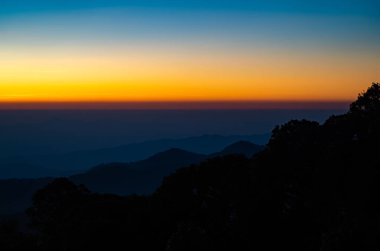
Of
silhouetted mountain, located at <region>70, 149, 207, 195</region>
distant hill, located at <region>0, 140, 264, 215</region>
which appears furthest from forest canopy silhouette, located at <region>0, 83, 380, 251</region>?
silhouetted mountain, located at <region>70, 149, 207, 195</region>

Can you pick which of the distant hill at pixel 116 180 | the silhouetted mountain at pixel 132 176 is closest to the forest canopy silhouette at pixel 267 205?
the distant hill at pixel 116 180

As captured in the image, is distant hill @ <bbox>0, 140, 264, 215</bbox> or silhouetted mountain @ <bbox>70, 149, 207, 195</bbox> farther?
silhouetted mountain @ <bbox>70, 149, 207, 195</bbox>

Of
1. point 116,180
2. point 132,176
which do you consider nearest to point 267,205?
point 116,180

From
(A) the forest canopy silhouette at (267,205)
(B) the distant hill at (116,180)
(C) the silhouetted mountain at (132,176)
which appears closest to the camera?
(A) the forest canopy silhouette at (267,205)

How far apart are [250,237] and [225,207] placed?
3391mm

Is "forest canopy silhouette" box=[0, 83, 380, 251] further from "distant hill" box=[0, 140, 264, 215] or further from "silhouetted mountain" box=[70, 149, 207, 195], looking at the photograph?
"silhouetted mountain" box=[70, 149, 207, 195]

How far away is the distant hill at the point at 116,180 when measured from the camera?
139375mm

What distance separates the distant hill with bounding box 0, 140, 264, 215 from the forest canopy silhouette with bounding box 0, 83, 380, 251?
96537 mm

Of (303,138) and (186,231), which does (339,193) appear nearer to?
(186,231)

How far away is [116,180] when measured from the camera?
162500 millimetres

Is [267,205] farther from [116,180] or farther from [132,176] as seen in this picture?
[132,176]

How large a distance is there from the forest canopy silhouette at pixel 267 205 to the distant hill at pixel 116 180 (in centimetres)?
9654

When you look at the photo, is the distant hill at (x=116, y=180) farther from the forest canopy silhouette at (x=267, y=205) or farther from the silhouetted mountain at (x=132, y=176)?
the forest canopy silhouette at (x=267, y=205)

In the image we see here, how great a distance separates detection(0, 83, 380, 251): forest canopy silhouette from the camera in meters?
16.6
